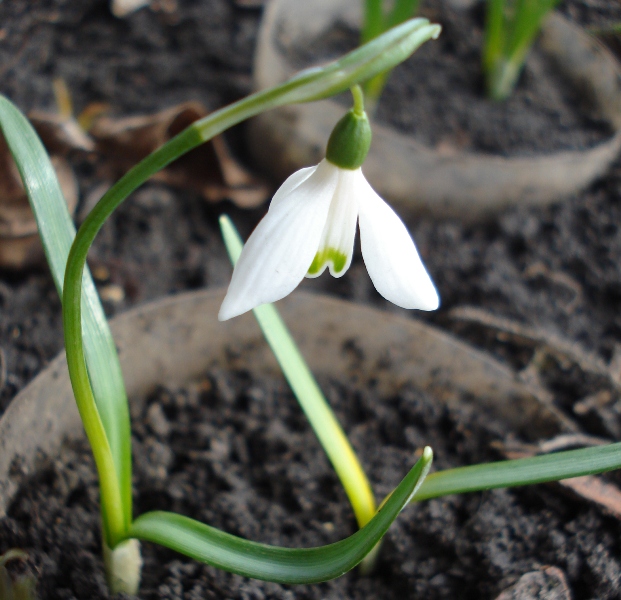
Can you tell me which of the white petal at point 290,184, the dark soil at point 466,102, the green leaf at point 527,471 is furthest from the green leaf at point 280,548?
the dark soil at point 466,102

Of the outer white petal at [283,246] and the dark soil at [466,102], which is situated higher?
the dark soil at [466,102]

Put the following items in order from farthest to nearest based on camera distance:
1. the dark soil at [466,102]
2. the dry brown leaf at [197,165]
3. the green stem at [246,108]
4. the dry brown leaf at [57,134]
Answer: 1. the dark soil at [466,102]
2. the dry brown leaf at [197,165]
3. the dry brown leaf at [57,134]
4. the green stem at [246,108]

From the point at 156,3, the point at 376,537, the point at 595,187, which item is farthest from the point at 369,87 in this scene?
the point at 376,537

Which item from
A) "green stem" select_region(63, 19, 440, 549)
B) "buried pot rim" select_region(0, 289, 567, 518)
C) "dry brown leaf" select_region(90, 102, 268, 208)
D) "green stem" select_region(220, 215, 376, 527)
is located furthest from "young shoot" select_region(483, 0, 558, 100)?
"green stem" select_region(63, 19, 440, 549)

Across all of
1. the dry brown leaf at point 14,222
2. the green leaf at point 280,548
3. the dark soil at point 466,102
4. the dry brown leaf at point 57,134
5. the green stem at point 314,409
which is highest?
the dark soil at point 466,102

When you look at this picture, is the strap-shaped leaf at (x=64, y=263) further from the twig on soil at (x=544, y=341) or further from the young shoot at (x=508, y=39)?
the young shoot at (x=508, y=39)

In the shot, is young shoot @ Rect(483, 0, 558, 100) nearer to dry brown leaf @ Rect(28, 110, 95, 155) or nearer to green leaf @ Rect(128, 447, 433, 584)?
dry brown leaf @ Rect(28, 110, 95, 155)
